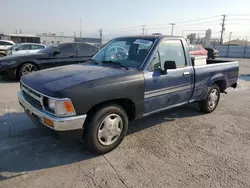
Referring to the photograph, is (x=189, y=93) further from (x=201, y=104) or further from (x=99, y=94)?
(x=99, y=94)

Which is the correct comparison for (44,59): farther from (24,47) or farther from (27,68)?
(24,47)

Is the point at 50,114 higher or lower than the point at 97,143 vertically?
higher

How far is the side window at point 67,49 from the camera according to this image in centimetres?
898

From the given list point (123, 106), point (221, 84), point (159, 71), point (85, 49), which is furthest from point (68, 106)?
point (85, 49)

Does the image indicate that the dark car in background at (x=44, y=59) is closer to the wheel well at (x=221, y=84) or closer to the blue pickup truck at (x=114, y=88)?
the blue pickup truck at (x=114, y=88)

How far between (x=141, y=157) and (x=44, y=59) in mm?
6800

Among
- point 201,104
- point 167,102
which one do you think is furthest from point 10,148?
point 201,104

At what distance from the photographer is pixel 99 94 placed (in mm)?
2969

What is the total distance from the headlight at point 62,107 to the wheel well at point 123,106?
33 centimetres

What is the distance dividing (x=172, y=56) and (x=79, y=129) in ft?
7.48

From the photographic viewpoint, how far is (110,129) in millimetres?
3266

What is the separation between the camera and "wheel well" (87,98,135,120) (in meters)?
3.08

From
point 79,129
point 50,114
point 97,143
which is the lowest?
point 97,143

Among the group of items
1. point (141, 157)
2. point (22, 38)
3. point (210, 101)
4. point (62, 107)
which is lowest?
point (141, 157)
